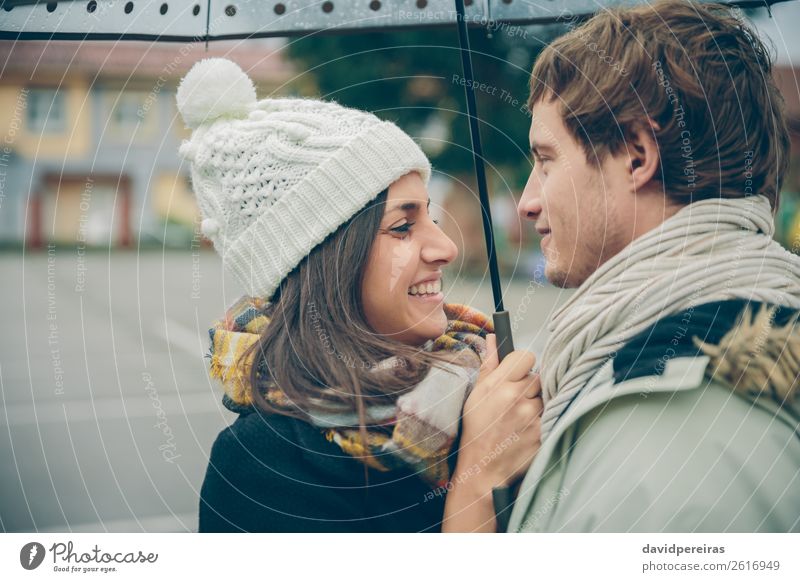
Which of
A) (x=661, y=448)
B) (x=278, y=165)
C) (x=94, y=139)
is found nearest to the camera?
(x=661, y=448)

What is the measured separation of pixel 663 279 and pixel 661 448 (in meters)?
0.23

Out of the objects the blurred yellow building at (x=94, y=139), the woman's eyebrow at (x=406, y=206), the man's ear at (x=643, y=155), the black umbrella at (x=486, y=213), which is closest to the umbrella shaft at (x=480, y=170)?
the black umbrella at (x=486, y=213)

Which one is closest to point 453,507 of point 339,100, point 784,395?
point 784,395

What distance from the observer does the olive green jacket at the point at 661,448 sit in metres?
1.14

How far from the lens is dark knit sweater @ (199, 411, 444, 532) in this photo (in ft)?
4.21

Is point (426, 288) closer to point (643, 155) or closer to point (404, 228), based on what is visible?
point (404, 228)

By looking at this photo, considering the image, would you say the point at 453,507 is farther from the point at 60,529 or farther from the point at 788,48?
the point at 788,48

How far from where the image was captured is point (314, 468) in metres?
1.29

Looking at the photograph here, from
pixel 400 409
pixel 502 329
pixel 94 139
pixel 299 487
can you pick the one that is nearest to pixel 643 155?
pixel 502 329

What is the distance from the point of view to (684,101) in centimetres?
124

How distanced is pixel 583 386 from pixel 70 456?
49.6 inches

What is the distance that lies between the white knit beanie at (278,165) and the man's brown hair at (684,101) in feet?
0.89

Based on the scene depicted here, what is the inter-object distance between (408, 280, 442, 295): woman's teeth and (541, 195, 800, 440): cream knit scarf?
0.21m

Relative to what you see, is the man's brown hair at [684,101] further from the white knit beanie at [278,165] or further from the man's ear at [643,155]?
the white knit beanie at [278,165]
